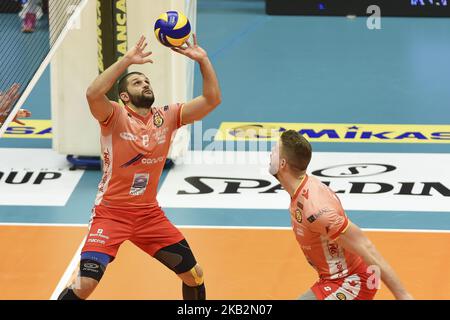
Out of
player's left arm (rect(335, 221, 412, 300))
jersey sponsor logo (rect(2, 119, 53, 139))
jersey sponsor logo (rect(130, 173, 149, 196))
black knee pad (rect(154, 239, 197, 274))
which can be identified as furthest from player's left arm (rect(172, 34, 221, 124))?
jersey sponsor logo (rect(2, 119, 53, 139))

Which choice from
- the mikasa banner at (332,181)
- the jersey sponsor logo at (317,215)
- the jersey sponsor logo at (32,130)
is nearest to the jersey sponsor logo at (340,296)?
the jersey sponsor logo at (317,215)

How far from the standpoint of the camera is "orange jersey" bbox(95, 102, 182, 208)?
9.20 m

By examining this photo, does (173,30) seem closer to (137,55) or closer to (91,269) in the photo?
(137,55)

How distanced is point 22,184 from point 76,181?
736mm

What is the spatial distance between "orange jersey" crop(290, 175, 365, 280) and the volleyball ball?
5.61ft

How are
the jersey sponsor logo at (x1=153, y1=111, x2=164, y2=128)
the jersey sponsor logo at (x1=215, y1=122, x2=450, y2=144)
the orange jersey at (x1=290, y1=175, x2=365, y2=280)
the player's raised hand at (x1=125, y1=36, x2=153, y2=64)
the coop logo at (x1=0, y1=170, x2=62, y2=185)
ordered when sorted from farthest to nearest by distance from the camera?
the jersey sponsor logo at (x1=215, y1=122, x2=450, y2=144), the coop logo at (x1=0, y1=170, x2=62, y2=185), the jersey sponsor logo at (x1=153, y1=111, x2=164, y2=128), the player's raised hand at (x1=125, y1=36, x2=153, y2=64), the orange jersey at (x1=290, y1=175, x2=365, y2=280)

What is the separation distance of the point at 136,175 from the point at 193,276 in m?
1.08

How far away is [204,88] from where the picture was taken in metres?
→ 9.02

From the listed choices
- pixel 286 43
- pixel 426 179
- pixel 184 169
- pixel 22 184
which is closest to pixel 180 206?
pixel 184 169

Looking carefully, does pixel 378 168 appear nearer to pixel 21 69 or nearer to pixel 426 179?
pixel 426 179

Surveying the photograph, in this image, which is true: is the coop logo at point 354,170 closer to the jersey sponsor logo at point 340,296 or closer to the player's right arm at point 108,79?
the player's right arm at point 108,79

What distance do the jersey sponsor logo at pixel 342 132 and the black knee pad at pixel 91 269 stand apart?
7.00 meters

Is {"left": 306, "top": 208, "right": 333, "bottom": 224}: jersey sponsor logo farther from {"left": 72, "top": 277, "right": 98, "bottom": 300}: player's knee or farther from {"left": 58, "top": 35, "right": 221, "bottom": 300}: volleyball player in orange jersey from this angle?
{"left": 72, "top": 277, "right": 98, "bottom": 300}: player's knee

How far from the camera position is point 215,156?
15.2 metres
